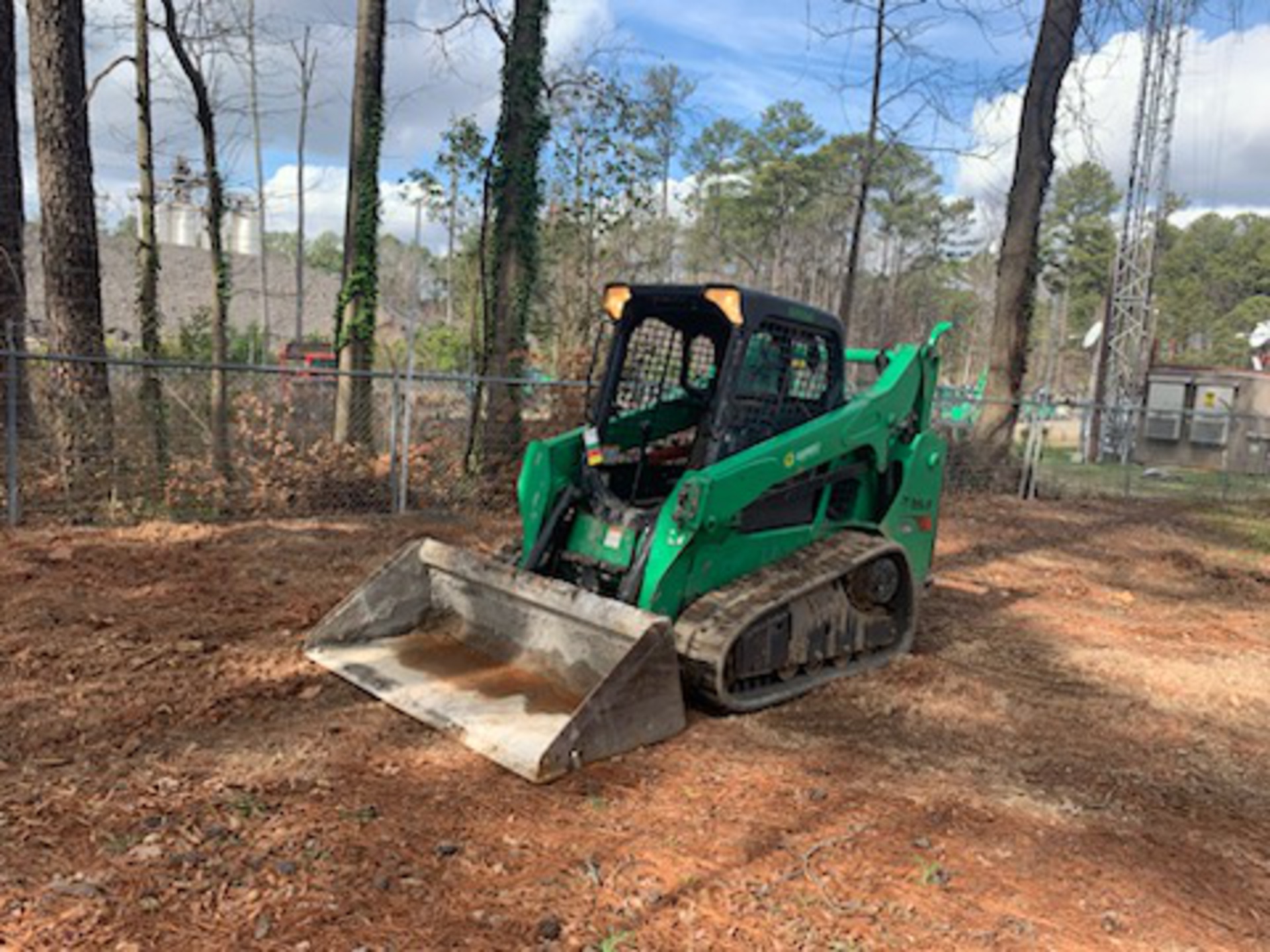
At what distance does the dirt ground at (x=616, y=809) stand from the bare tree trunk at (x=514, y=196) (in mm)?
4946

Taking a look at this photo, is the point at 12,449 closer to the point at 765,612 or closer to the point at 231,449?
the point at 231,449

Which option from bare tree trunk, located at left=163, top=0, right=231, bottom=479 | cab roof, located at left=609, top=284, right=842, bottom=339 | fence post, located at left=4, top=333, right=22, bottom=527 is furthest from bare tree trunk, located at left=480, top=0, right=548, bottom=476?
cab roof, located at left=609, top=284, right=842, bottom=339

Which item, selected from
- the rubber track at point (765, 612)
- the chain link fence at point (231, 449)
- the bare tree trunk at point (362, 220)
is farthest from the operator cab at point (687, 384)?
the bare tree trunk at point (362, 220)

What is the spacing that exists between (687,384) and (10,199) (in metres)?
8.70

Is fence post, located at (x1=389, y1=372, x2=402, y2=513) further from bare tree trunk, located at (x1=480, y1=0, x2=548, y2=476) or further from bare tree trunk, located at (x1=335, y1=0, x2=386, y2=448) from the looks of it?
bare tree trunk, located at (x1=335, y1=0, x2=386, y2=448)

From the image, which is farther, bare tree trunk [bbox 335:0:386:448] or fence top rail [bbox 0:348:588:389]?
bare tree trunk [bbox 335:0:386:448]

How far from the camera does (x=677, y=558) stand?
15.6 ft

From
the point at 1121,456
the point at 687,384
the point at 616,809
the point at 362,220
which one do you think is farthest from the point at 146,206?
the point at 1121,456

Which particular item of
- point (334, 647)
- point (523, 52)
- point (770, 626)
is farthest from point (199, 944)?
point (523, 52)

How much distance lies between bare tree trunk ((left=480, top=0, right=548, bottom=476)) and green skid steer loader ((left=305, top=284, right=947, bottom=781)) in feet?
18.2

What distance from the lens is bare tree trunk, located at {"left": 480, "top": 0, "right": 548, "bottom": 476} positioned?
11164mm

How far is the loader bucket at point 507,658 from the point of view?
4109 millimetres

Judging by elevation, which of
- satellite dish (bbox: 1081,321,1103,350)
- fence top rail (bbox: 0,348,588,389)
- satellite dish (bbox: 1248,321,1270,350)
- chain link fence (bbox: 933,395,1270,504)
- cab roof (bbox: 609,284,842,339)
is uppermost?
satellite dish (bbox: 1248,321,1270,350)

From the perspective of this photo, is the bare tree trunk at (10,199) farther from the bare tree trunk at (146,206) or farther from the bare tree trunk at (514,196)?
the bare tree trunk at (514,196)
